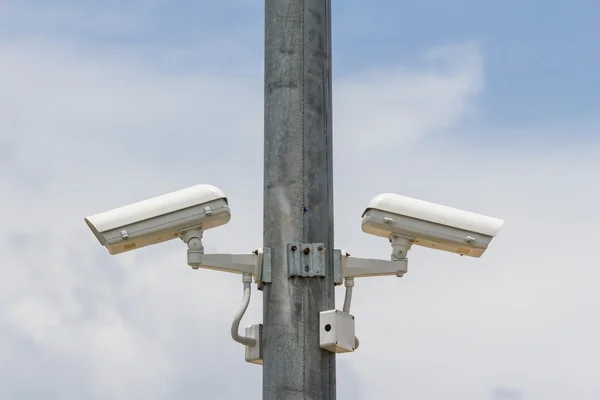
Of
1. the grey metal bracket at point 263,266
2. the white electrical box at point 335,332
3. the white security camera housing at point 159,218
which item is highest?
the white security camera housing at point 159,218

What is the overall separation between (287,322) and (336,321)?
47 cm

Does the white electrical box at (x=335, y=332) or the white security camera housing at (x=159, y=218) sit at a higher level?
the white security camera housing at (x=159, y=218)

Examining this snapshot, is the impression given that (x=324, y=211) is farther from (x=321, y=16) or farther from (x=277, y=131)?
(x=321, y=16)

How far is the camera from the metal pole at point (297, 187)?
15.2m

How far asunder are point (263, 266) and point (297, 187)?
0.84 metres

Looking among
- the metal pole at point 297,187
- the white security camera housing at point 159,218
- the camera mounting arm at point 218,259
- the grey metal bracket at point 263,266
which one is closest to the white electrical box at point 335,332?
the metal pole at point 297,187

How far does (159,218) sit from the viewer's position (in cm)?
1575

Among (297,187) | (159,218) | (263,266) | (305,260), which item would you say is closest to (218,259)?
(263,266)

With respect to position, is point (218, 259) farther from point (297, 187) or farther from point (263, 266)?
point (297, 187)

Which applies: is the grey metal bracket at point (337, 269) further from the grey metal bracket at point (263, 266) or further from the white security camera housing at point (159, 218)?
the white security camera housing at point (159, 218)

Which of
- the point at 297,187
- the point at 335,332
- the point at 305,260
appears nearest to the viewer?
the point at 335,332

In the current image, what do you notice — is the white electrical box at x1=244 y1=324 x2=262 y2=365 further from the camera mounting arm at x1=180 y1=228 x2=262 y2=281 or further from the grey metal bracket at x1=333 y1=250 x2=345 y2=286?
the grey metal bracket at x1=333 y1=250 x2=345 y2=286

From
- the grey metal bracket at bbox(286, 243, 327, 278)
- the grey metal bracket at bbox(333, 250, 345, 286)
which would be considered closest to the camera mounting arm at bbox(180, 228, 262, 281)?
the grey metal bracket at bbox(286, 243, 327, 278)

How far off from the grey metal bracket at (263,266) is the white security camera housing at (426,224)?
3.71 ft
